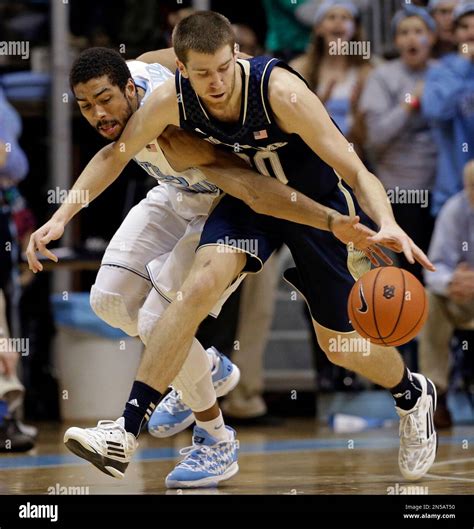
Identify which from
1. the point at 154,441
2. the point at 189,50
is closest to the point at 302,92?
the point at 189,50

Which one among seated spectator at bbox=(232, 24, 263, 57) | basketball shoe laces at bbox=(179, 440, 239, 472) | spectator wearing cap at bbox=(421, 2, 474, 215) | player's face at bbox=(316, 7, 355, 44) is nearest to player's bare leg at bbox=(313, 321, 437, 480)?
basketball shoe laces at bbox=(179, 440, 239, 472)

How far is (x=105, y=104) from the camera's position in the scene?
4246 millimetres

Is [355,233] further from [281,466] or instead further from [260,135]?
[281,466]

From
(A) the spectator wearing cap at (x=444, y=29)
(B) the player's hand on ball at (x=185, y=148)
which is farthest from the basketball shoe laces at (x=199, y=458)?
(A) the spectator wearing cap at (x=444, y=29)

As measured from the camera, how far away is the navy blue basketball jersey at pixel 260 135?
4090mm

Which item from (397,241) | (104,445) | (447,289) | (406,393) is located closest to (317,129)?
(397,241)

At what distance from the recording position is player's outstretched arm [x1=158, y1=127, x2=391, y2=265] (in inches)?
162

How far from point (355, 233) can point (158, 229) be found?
95cm

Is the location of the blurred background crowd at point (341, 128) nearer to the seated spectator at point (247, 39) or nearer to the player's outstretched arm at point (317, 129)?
the seated spectator at point (247, 39)

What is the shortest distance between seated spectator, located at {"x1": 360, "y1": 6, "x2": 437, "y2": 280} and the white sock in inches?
103

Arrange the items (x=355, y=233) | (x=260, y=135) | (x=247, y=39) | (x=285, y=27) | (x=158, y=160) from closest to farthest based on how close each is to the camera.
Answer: (x=355, y=233) → (x=260, y=135) → (x=158, y=160) → (x=247, y=39) → (x=285, y=27)

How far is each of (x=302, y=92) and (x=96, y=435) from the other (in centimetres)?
134

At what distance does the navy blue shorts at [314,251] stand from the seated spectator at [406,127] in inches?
102

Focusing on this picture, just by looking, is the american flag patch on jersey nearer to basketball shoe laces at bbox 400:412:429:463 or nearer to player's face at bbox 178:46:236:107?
player's face at bbox 178:46:236:107
